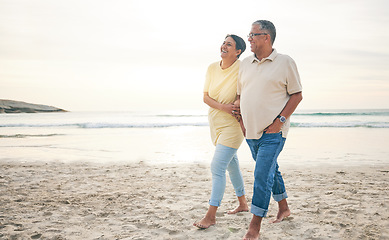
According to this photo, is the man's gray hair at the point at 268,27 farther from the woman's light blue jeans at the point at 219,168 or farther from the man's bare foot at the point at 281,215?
the man's bare foot at the point at 281,215

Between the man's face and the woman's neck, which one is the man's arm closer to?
the man's face

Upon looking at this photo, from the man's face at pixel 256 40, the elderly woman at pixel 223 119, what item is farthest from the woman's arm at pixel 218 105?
the man's face at pixel 256 40

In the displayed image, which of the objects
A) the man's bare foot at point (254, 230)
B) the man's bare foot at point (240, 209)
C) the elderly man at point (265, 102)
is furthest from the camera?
the man's bare foot at point (240, 209)

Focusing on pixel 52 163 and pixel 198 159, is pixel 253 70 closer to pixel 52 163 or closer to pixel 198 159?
pixel 198 159

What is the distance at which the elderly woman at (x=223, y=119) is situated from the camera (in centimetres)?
312

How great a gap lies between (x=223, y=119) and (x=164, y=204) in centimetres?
158

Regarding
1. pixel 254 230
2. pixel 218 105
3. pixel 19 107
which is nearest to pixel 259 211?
pixel 254 230

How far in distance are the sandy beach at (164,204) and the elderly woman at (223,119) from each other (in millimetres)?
376

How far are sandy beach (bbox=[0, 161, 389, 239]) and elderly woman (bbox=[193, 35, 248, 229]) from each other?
Result: 38 centimetres

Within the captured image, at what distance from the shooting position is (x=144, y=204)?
13.2ft

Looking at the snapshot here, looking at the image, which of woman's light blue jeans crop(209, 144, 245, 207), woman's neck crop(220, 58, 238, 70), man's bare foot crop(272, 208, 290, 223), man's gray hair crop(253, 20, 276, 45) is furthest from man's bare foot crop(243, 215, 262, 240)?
man's gray hair crop(253, 20, 276, 45)

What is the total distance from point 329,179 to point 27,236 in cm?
469

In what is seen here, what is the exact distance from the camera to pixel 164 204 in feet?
13.2

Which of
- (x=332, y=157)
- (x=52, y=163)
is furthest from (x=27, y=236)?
(x=332, y=157)
